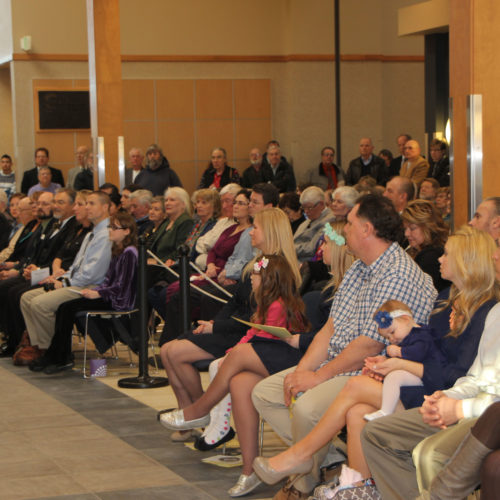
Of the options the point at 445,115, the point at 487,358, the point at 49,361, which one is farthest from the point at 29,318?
the point at 445,115

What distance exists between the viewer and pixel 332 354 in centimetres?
443

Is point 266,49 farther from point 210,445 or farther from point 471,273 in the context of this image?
point 471,273

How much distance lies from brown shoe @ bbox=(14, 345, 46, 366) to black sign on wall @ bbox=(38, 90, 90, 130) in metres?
7.81

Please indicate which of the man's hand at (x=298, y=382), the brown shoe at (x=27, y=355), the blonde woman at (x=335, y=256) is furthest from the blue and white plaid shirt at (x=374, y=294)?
the brown shoe at (x=27, y=355)

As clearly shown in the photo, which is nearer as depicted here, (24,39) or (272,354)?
(272,354)

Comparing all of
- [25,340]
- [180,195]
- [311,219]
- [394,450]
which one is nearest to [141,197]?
[180,195]

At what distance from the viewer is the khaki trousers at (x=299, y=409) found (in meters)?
4.07

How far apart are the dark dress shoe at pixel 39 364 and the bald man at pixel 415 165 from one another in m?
5.01

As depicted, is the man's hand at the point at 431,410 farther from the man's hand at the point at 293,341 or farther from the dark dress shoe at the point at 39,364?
the dark dress shoe at the point at 39,364

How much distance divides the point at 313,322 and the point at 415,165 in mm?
6332

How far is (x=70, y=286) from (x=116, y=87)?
11.8 feet

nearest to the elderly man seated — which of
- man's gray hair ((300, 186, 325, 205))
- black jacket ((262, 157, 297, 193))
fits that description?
man's gray hair ((300, 186, 325, 205))

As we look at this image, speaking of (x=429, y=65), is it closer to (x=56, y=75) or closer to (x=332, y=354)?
(x=56, y=75)

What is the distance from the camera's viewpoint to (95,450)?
17.1ft
